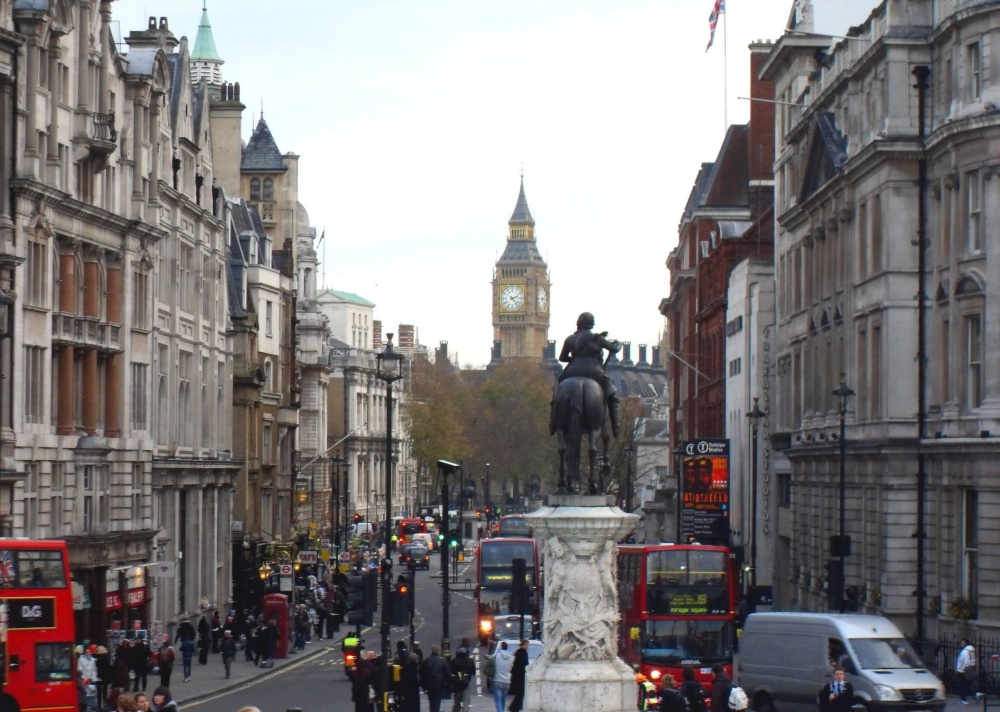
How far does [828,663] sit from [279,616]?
29908 mm

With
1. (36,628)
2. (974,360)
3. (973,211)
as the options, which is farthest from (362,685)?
(973,211)

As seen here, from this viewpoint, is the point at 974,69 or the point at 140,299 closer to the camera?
the point at 974,69

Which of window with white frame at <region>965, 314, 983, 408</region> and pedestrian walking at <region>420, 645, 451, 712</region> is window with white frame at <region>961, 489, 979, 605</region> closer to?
window with white frame at <region>965, 314, 983, 408</region>

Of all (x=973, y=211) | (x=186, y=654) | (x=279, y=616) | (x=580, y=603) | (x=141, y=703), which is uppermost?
(x=973, y=211)

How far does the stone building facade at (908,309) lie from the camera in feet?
157

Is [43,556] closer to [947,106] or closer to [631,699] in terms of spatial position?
[631,699]

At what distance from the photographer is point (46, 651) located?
36625 mm

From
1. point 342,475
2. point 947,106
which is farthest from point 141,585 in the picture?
point 342,475

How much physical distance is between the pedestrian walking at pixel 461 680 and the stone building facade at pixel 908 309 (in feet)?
37.4

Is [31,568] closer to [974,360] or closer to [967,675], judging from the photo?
[967,675]

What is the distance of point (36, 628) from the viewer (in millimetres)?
36656

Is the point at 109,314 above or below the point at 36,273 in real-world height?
below

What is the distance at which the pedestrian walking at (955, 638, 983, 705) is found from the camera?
43.8 m

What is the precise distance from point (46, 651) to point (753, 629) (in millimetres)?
12839
